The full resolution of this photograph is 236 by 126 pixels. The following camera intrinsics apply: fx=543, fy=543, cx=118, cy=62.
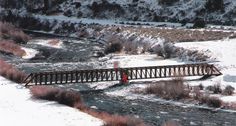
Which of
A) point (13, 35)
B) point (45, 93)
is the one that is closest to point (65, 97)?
point (45, 93)

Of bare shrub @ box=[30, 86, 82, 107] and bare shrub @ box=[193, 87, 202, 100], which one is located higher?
bare shrub @ box=[30, 86, 82, 107]

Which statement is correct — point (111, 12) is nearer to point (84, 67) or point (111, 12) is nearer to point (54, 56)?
point (54, 56)

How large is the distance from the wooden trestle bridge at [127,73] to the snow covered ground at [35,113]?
576 cm

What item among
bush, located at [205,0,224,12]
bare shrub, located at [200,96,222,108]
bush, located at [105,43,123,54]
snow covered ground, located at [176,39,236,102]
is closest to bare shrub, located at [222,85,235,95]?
snow covered ground, located at [176,39,236,102]

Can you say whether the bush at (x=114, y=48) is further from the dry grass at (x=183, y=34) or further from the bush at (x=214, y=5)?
the bush at (x=214, y=5)

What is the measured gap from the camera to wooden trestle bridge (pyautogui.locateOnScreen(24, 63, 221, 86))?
118ft

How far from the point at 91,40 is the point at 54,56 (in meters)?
13.7

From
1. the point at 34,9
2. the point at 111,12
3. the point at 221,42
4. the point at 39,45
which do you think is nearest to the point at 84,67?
the point at 221,42

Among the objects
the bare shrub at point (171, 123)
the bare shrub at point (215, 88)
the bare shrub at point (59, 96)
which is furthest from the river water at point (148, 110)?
the bare shrub at point (215, 88)

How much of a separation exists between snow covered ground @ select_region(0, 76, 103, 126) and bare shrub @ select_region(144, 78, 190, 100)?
7086 millimetres

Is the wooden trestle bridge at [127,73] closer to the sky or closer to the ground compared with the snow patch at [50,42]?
closer to the sky

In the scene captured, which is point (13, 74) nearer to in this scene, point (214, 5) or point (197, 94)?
point (197, 94)

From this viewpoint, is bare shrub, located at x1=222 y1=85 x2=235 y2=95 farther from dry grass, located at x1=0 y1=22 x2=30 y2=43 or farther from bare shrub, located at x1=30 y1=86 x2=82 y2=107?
dry grass, located at x1=0 y1=22 x2=30 y2=43

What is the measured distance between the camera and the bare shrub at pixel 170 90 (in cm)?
3133
